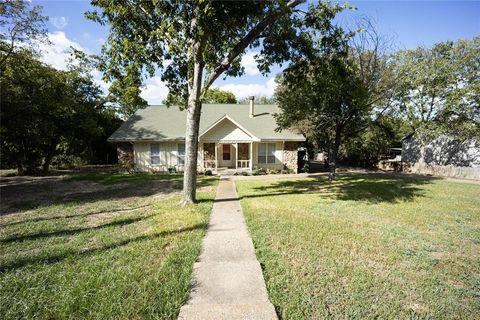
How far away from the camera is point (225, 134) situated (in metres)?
18.4

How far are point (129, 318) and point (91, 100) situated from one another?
2520 centimetres

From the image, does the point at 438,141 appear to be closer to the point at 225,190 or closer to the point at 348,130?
the point at 348,130

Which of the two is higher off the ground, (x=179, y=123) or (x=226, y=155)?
(x=179, y=123)

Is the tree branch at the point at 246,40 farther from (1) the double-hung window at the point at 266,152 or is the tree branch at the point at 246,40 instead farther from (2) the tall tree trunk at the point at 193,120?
(1) the double-hung window at the point at 266,152

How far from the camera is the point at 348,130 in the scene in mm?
15320

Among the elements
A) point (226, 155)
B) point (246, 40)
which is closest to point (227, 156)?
point (226, 155)

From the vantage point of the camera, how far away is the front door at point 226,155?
20.4 m

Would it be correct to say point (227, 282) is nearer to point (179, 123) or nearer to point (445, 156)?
point (179, 123)

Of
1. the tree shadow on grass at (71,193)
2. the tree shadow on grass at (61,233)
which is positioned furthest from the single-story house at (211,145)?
the tree shadow on grass at (61,233)

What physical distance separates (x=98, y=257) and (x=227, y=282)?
2.75 metres

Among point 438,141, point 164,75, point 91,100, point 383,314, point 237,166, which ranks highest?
point 91,100

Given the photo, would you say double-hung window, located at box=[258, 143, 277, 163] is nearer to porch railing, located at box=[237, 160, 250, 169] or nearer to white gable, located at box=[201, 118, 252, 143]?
porch railing, located at box=[237, 160, 250, 169]

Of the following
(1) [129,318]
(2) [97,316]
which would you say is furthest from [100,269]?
(1) [129,318]

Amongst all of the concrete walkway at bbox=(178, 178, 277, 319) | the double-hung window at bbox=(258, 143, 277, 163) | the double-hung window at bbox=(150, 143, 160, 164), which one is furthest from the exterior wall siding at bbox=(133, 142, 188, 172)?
the concrete walkway at bbox=(178, 178, 277, 319)
